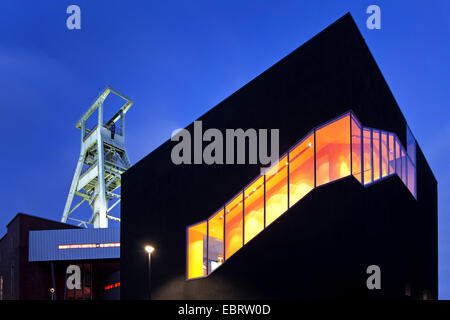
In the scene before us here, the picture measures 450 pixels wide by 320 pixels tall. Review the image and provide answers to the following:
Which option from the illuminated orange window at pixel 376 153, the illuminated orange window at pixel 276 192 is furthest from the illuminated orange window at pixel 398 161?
the illuminated orange window at pixel 276 192

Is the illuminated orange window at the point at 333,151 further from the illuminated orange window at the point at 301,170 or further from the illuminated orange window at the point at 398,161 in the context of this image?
the illuminated orange window at the point at 398,161

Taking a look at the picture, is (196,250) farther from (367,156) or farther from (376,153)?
(376,153)

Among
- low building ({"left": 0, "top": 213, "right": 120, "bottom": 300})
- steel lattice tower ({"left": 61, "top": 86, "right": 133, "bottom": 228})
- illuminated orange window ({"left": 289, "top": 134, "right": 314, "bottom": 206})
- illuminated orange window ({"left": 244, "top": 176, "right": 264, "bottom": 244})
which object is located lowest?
low building ({"left": 0, "top": 213, "right": 120, "bottom": 300})

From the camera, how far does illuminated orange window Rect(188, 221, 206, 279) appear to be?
2063 centimetres

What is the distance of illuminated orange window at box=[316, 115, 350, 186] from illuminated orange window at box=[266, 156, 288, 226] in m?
1.78

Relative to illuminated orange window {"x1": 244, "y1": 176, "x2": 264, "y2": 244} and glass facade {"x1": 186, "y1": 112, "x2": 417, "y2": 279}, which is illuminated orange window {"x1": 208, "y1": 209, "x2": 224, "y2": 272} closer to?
glass facade {"x1": 186, "y1": 112, "x2": 417, "y2": 279}

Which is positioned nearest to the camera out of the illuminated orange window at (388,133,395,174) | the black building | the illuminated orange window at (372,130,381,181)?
the black building

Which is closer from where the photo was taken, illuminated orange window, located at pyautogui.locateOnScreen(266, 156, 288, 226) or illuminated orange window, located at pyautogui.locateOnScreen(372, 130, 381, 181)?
illuminated orange window, located at pyautogui.locateOnScreen(372, 130, 381, 181)

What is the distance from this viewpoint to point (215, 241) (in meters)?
20.0

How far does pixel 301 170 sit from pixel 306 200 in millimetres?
1373

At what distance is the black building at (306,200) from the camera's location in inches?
590

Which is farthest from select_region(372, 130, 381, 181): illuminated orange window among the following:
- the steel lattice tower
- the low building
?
the steel lattice tower
